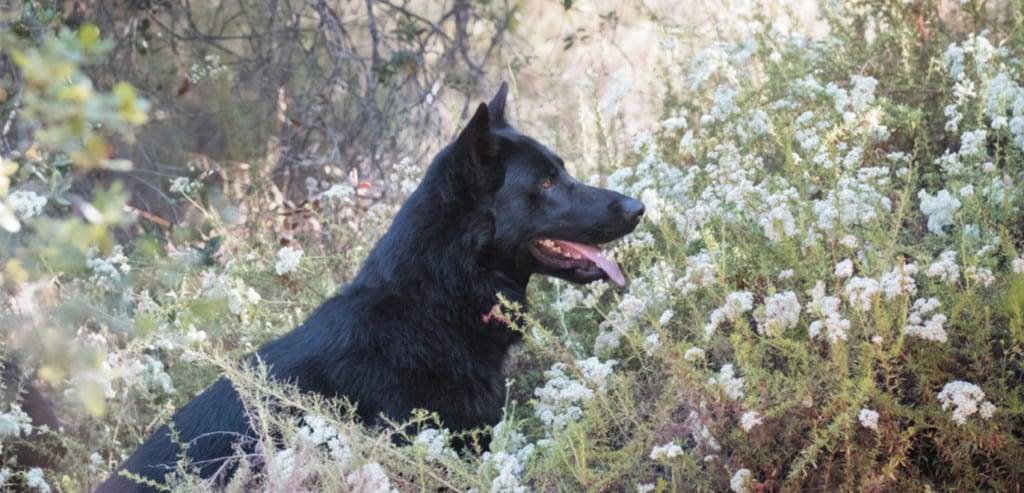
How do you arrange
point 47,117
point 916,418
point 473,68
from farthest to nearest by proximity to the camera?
point 473,68 < point 916,418 < point 47,117

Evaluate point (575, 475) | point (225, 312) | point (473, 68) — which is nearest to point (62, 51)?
point (575, 475)

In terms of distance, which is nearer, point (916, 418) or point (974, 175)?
point (916, 418)

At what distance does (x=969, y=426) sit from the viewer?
2.76m

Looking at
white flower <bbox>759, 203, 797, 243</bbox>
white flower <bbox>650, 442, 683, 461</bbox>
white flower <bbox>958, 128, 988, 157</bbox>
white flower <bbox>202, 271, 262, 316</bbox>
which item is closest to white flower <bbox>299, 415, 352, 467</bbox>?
white flower <bbox>650, 442, 683, 461</bbox>

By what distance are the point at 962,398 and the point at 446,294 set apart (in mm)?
1730

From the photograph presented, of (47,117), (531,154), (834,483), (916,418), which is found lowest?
(834,483)

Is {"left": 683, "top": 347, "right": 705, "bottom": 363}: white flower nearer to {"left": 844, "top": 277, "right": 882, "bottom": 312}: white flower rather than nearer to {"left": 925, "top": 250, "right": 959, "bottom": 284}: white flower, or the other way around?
{"left": 844, "top": 277, "right": 882, "bottom": 312}: white flower

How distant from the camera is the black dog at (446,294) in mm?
3686

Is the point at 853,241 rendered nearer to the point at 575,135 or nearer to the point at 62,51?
the point at 62,51

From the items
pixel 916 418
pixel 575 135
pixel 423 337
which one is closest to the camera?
pixel 916 418

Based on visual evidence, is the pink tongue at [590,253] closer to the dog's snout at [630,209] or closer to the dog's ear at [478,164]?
the dog's snout at [630,209]

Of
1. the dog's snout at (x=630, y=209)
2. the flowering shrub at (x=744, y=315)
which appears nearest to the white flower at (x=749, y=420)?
the flowering shrub at (x=744, y=315)

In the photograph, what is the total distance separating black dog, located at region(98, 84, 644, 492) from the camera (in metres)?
3.69

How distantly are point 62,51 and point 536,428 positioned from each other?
81.8 inches
